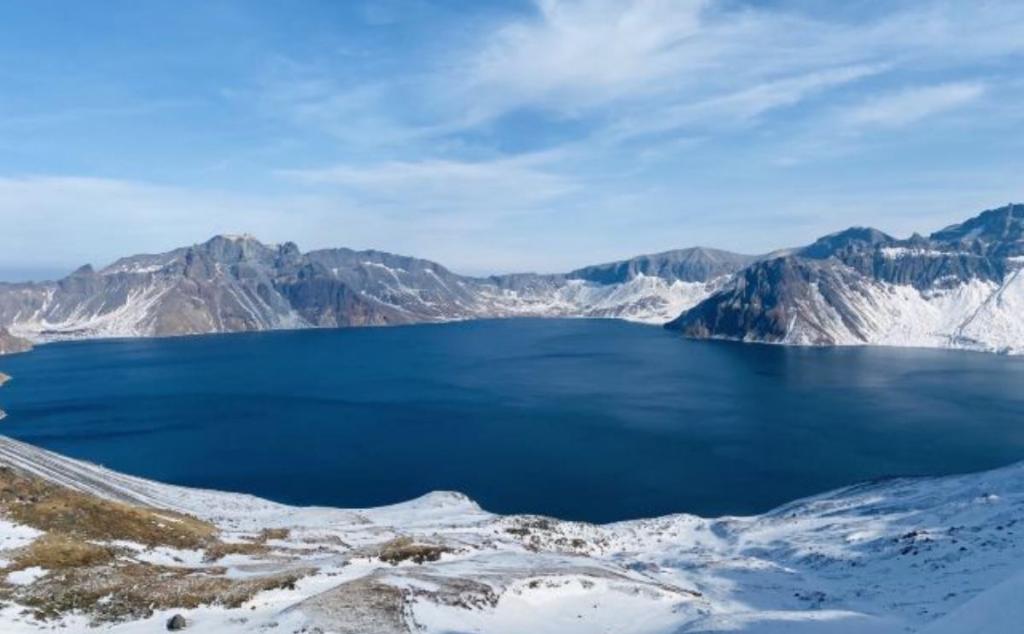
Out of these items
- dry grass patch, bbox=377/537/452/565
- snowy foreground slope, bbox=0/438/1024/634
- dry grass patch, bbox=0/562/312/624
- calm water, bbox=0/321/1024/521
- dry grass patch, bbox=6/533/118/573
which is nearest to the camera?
dry grass patch, bbox=0/562/312/624

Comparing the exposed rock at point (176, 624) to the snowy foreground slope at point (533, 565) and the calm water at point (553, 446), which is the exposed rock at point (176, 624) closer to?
the snowy foreground slope at point (533, 565)

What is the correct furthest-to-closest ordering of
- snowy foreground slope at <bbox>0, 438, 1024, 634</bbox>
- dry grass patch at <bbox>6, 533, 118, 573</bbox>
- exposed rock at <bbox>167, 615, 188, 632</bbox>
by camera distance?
1. dry grass patch at <bbox>6, 533, 118, 573</bbox>
2. snowy foreground slope at <bbox>0, 438, 1024, 634</bbox>
3. exposed rock at <bbox>167, 615, 188, 632</bbox>

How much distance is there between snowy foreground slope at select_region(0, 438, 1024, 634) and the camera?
40656 millimetres

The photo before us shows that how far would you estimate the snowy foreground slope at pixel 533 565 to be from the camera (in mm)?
40656

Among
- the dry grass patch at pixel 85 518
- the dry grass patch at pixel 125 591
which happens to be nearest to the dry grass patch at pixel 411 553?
the dry grass patch at pixel 125 591

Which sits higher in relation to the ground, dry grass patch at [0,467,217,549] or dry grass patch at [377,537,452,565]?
dry grass patch at [0,467,217,549]

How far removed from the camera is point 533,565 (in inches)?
2221

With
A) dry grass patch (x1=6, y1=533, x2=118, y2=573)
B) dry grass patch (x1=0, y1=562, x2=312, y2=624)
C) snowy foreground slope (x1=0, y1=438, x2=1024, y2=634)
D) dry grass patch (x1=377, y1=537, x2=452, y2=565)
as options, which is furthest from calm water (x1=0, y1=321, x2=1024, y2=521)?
dry grass patch (x1=0, y1=562, x2=312, y2=624)

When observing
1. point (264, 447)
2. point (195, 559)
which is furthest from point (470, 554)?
point (264, 447)

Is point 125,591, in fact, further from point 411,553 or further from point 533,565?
point 533,565

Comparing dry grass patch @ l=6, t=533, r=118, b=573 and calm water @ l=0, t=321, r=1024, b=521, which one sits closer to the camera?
dry grass patch @ l=6, t=533, r=118, b=573

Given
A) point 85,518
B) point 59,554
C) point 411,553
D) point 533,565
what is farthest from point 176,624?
point 533,565

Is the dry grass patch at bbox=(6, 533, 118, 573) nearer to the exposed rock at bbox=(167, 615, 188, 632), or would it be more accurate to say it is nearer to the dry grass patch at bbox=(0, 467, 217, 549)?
the dry grass patch at bbox=(0, 467, 217, 549)

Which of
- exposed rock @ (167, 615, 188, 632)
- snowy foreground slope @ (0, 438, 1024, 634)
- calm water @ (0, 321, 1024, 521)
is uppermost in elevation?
exposed rock @ (167, 615, 188, 632)
